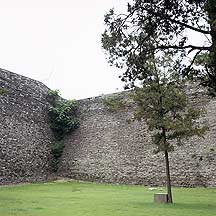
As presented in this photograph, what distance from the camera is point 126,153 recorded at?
824 inches

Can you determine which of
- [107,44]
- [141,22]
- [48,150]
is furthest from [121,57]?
[48,150]

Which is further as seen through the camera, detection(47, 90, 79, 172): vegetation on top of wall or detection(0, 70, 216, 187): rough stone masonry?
detection(47, 90, 79, 172): vegetation on top of wall

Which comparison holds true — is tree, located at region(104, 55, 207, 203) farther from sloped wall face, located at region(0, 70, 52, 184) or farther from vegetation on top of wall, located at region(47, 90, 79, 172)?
vegetation on top of wall, located at region(47, 90, 79, 172)

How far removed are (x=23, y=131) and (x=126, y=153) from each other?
236 inches

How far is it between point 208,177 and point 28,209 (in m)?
10.2

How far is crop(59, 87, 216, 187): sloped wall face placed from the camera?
18109mm

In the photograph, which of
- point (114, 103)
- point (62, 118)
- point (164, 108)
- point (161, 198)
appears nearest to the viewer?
point (161, 198)

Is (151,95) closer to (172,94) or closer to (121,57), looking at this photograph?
(172,94)

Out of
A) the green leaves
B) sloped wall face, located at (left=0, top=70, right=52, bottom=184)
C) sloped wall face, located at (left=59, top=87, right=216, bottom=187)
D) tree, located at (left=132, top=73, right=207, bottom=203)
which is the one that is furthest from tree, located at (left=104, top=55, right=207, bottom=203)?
the green leaves

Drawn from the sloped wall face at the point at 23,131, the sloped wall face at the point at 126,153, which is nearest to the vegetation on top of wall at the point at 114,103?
the sloped wall face at the point at 126,153

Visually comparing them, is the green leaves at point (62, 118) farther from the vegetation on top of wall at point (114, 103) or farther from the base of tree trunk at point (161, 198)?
the base of tree trunk at point (161, 198)

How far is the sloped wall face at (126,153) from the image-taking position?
59.4ft

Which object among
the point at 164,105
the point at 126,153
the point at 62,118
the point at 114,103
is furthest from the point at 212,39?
the point at 62,118

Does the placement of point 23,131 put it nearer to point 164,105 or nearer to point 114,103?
point 114,103
